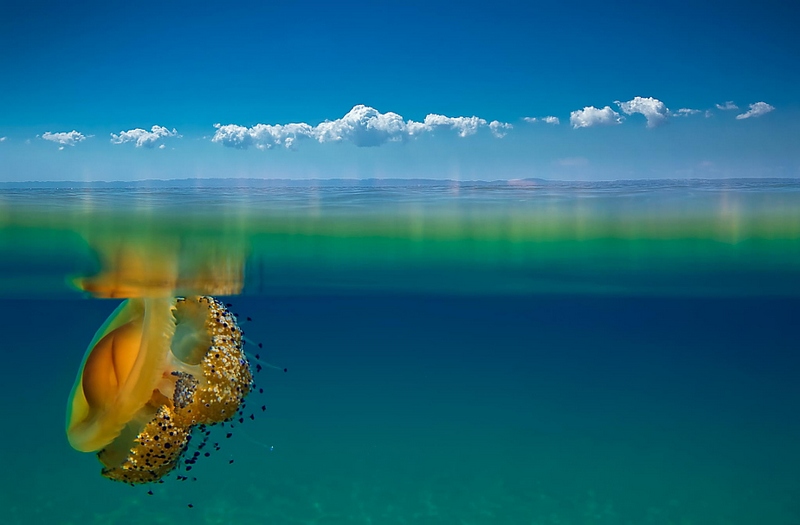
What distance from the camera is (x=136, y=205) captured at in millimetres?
11578

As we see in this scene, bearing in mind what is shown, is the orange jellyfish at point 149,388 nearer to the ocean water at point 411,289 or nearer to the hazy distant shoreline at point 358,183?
the ocean water at point 411,289

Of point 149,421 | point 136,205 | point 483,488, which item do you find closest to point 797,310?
point 483,488

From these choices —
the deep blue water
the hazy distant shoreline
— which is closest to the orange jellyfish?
the deep blue water

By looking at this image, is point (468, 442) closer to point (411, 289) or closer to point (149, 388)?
point (411, 289)

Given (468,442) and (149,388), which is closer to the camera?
(149,388)

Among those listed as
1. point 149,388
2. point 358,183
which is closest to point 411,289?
point 358,183

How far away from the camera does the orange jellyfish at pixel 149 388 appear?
296 cm

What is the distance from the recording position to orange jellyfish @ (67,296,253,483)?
296cm

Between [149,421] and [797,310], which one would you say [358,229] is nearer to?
[149,421]

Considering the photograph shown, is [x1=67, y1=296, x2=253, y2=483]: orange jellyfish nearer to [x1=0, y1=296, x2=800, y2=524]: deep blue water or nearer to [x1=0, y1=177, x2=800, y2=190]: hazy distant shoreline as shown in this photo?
[x1=0, y1=296, x2=800, y2=524]: deep blue water

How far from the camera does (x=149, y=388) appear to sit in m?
2.91

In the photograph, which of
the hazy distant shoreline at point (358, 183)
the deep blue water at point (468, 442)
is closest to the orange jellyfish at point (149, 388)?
the deep blue water at point (468, 442)

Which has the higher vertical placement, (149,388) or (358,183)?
(358,183)

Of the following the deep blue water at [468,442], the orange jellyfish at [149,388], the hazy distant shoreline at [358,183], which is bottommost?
the deep blue water at [468,442]
